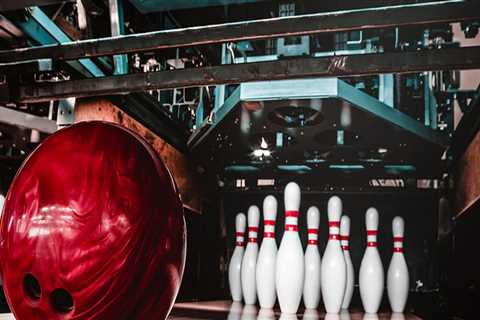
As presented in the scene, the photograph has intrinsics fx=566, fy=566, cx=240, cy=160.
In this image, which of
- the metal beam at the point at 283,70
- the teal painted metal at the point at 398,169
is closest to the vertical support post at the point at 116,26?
the metal beam at the point at 283,70

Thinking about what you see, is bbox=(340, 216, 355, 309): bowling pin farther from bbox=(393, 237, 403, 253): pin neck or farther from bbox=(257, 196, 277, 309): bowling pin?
bbox=(257, 196, 277, 309): bowling pin

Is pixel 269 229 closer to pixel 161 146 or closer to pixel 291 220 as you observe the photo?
pixel 291 220

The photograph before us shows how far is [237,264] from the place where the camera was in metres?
2.74

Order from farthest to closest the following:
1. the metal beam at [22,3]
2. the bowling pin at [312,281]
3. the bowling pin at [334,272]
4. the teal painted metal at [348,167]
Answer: the teal painted metal at [348,167]
the bowling pin at [312,281]
the bowling pin at [334,272]
the metal beam at [22,3]

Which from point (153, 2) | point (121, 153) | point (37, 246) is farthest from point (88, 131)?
point (153, 2)

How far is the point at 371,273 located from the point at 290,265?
434mm

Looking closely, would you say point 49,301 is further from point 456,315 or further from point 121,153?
point 456,315

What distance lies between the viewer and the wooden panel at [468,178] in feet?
6.39

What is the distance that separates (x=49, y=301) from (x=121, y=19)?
1.23 m

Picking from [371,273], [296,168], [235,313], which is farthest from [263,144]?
[235,313]

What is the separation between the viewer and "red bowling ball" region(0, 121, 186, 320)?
3.07 feet

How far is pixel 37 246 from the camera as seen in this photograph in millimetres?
956

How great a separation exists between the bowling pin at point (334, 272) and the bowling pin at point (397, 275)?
29cm

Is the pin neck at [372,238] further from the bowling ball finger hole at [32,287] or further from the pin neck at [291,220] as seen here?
the bowling ball finger hole at [32,287]
